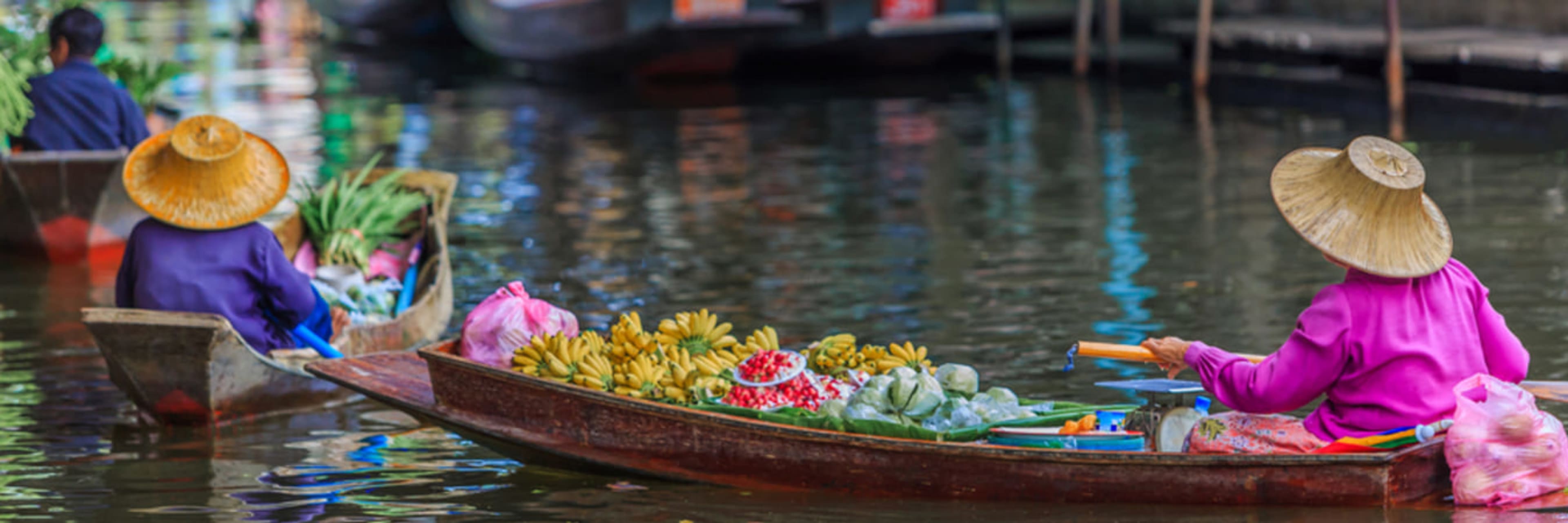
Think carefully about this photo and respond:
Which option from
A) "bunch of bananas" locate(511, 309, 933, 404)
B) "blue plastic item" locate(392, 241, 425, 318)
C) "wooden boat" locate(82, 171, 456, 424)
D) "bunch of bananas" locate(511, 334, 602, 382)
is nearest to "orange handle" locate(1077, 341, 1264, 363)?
"bunch of bananas" locate(511, 309, 933, 404)

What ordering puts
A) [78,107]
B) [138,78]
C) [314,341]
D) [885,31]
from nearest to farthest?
[314,341] < [78,107] < [138,78] < [885,31]

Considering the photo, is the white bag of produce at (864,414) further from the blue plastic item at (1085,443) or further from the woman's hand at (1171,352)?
the woman's hand at (1171,352)

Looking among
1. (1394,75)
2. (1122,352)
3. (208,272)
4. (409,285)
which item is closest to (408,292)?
(409,285)

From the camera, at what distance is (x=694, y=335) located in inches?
252

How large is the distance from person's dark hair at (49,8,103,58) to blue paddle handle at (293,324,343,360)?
3.59m

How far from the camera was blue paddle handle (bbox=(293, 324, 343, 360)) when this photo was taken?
24.1 ft

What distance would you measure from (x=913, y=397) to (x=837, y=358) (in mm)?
571

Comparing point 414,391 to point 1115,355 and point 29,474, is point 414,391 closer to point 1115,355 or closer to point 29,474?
point 29,474

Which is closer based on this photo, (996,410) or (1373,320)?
(1373,320)

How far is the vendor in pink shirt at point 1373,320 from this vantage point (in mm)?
5059

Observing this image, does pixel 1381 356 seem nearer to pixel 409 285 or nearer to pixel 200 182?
pixel 200 182

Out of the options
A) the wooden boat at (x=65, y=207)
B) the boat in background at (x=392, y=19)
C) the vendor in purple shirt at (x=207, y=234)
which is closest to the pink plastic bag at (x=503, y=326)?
the vendor in purple shirt at (x=207, y=234)

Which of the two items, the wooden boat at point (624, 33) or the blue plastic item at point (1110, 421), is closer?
the blue plastic item at point (1110, 421)

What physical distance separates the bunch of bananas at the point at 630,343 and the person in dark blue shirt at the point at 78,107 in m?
5.31
